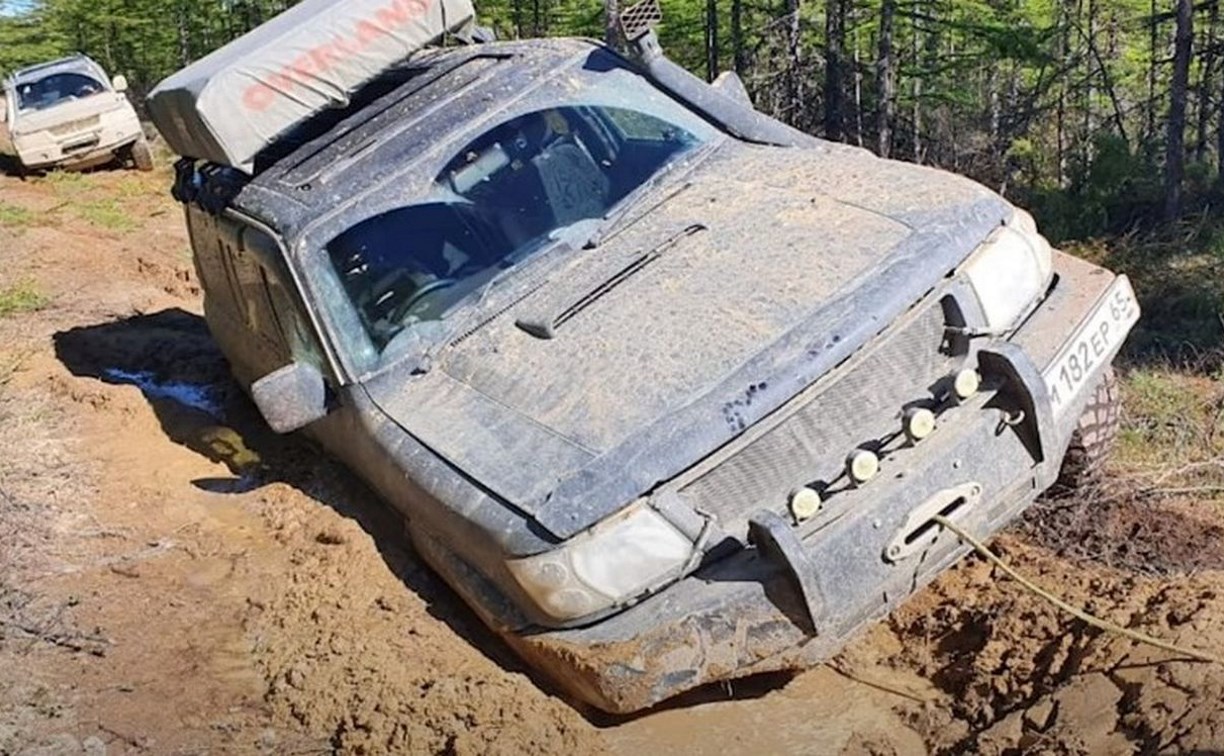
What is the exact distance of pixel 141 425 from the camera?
24.2 ft

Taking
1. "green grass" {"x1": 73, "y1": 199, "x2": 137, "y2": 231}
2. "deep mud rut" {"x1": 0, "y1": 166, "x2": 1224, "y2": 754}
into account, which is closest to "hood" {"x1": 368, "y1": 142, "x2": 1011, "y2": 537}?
"deep mud rut" {"x1": 0, "y1": 166, "x2": 1224, "y2": 754}

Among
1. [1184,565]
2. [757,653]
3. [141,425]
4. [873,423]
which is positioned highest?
[873,423]

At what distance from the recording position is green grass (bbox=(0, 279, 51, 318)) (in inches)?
401

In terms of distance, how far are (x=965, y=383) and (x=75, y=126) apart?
53.3ft

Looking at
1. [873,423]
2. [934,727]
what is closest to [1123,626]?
[934,727]

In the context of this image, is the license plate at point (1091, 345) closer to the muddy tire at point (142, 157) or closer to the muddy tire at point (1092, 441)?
the muddy tire at point (1092, 441)

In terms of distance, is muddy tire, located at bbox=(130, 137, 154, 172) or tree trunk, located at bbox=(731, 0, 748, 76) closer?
muddy tire, located at bbox=(130, 137, 154, 172)

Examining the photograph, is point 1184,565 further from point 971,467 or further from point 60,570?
point 60,570

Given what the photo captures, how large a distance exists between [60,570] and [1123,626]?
4125 millimetres

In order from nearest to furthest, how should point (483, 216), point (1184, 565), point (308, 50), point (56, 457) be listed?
point (1184, 565)
point (483, 216)
point (308, 50)
point (56, 457)

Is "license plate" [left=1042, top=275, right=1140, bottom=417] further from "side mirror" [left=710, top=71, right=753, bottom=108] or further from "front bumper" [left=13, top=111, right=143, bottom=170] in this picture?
"front bumper" [left=13, top=111, right=143, bottom=170]

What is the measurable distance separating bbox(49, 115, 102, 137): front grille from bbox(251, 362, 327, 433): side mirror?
14.4 meters

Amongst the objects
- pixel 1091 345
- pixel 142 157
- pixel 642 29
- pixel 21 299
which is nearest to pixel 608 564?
pixel 1091 345

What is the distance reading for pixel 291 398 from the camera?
15.8 feet
